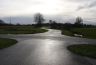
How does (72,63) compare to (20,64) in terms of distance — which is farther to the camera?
(72,63)

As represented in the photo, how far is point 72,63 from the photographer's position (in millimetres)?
10062

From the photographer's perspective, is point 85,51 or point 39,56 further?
point 85,51

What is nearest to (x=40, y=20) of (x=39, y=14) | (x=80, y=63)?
(x=39, y=14)

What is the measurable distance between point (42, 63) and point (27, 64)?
2.72ft

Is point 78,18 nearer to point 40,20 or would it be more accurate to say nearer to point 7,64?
point 40,20

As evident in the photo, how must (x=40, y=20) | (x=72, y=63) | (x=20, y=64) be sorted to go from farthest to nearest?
(x=40, y=20) → (x=72, y=63) → (x=20, y=64)

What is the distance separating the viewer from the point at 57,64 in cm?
961

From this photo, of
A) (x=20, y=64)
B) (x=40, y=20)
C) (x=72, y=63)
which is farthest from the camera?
(x=40, y=20)

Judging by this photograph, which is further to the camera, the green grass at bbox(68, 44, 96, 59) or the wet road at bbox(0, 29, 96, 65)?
the green grass at bbox(68, 44, 96, 59)

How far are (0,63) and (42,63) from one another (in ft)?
7.37

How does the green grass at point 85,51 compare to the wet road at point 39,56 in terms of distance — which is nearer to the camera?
the wet road at point 39,56

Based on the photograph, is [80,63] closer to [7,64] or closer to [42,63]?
[42,63]

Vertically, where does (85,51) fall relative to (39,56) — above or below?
below

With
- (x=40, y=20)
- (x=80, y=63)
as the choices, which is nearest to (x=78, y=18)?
(x=40, y=20)
